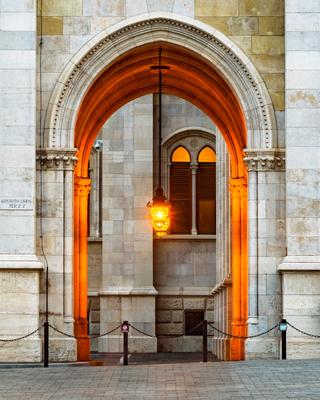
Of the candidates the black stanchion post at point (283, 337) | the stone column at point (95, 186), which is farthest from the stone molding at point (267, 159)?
the stone column at point (95, 186)

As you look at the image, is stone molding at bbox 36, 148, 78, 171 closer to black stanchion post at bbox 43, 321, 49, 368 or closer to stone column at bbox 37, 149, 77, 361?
stone column at bbox 37, 149, 77, 361

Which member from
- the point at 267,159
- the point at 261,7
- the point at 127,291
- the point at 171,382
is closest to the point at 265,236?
the point at 267,159

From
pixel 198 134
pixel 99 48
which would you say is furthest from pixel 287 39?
pixel 198 134

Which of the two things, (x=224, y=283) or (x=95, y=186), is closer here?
(x=224, y=283)

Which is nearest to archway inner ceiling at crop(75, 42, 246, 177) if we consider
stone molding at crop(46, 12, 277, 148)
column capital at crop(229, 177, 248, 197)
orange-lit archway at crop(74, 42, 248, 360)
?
orange-lit archway at crop(74, 42, 248, 360)

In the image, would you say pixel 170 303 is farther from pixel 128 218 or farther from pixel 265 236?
pixel 265 236

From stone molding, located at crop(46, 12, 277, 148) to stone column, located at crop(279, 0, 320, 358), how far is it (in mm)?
1095

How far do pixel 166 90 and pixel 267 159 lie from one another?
815 cm

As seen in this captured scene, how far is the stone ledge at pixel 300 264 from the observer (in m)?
31.3

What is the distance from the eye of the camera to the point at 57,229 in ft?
107

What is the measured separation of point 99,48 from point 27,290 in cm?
583

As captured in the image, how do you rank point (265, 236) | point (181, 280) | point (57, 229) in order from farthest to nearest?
point (181, 280) < point (265, 236) < point (57, 229)

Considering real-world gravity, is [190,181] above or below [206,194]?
above

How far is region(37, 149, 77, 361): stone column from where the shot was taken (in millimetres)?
32250
